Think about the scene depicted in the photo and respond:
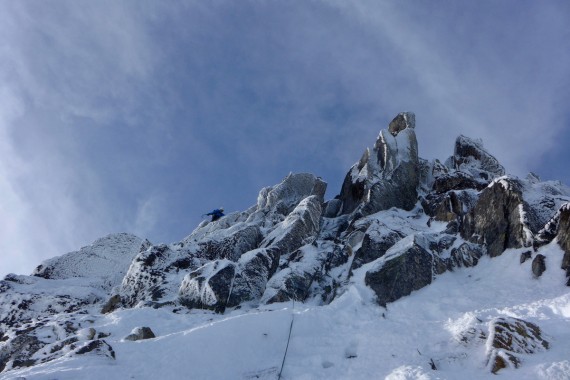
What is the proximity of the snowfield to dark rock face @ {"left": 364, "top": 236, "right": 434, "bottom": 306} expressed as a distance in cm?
79

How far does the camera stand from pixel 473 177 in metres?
51.1

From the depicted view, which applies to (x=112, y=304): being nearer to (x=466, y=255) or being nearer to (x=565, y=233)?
(x=466, y=255)

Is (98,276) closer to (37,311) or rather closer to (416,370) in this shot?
(37,311)

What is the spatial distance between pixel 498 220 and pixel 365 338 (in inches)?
686

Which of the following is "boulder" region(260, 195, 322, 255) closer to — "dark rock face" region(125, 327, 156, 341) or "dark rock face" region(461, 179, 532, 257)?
"dark rock face" region(461, 179, 532, 257)

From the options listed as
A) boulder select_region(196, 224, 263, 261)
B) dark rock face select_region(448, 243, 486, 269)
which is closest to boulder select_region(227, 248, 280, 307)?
boulder select_region(196, 224, 263, 261)

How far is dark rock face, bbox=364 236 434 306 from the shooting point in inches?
1325

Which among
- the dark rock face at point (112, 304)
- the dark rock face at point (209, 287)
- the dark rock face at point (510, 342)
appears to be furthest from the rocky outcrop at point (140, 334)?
the dark rock face at point (510, 342)

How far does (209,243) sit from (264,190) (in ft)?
83.9

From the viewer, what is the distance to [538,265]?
1200 inches

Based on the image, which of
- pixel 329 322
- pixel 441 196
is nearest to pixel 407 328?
pixel 329 322

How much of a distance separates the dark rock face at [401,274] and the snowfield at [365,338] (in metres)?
0.79

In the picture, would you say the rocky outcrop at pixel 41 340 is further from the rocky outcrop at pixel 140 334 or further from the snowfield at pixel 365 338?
the rocky outcrop at pixel 140 334

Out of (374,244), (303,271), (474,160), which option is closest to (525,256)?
(374,244)
